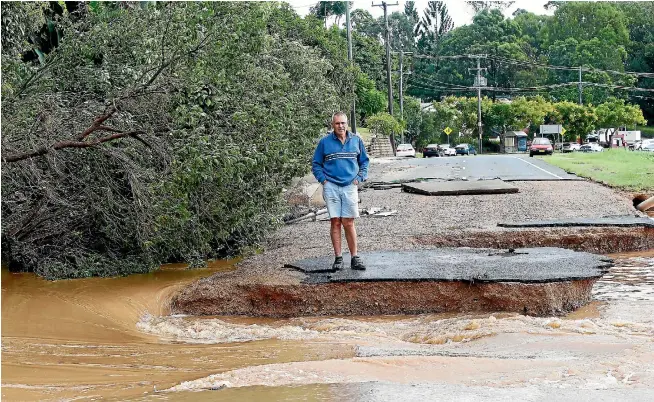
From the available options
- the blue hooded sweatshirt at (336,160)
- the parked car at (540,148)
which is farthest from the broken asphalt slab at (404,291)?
the parked car at (540,148)

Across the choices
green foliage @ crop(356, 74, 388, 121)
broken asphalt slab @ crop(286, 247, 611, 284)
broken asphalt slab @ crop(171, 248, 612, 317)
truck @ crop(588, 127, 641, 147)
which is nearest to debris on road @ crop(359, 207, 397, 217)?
broken asphalt slab @ crop(286, 247, 611, 284)

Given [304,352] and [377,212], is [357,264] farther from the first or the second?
[377,212]

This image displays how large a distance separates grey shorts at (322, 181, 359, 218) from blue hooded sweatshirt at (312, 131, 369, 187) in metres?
0.06

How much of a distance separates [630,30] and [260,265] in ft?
370

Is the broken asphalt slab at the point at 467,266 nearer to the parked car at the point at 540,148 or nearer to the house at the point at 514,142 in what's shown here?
the parked car at the point at 540,148

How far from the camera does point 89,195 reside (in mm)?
11688

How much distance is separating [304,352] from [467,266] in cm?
362

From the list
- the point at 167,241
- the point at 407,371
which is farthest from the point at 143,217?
the point at 407,371

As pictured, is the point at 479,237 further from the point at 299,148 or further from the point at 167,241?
the point at 167,241

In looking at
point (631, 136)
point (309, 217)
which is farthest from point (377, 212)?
point (631, 136)

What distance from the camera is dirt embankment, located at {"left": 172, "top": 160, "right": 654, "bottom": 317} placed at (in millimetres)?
10227

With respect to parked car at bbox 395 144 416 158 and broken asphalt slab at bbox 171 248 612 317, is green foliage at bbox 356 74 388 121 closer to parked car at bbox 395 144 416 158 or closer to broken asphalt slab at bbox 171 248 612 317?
parked car at bbox 395 144 416 158

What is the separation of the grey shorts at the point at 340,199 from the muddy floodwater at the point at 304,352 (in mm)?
1361

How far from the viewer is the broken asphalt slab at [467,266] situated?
10438 millimetres
